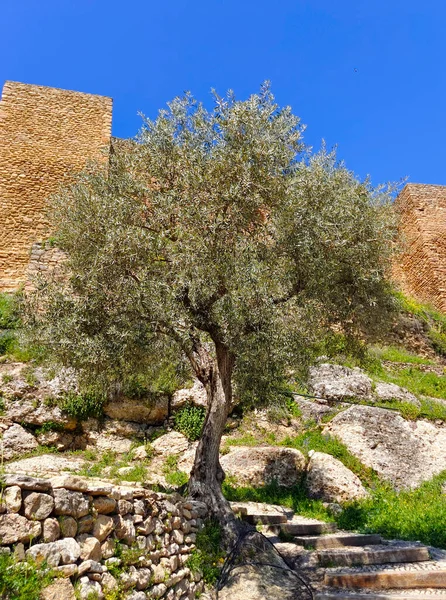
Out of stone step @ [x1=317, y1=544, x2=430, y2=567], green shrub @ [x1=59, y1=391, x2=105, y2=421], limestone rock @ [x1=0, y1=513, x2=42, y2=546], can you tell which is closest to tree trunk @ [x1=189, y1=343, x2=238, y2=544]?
stone step @ [x1=317, y1=544, x2=430, y2=567]

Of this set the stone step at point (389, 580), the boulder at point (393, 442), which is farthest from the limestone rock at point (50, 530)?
the boulder at point (393, 442)

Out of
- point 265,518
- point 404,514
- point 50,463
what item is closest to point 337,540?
point 265,518

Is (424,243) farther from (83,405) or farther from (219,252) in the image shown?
(83,405)

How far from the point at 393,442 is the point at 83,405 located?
710 cm

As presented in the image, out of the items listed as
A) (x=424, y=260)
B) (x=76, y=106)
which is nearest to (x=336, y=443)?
(x=424, y=260)

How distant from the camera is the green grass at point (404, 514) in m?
8.03

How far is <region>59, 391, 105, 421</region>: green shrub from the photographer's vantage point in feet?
35.2

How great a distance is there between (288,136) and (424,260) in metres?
14.0

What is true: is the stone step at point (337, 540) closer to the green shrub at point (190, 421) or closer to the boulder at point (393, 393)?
the green shrub at point (190, 421)

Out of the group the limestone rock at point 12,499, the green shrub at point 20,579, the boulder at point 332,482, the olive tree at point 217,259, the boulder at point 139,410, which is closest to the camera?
the green shrub at point 20,579

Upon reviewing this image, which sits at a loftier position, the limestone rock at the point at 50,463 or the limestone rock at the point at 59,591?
the limestone rock at the point at 59,591

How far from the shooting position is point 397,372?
14.4 m

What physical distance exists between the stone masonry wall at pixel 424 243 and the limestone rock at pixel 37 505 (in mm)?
18313

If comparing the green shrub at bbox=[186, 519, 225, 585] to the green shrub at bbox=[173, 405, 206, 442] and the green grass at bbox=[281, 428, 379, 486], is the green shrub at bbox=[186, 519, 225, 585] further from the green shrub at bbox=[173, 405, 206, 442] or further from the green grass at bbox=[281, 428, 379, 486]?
the green grass at bbox=[281, 428, 379, 486]
